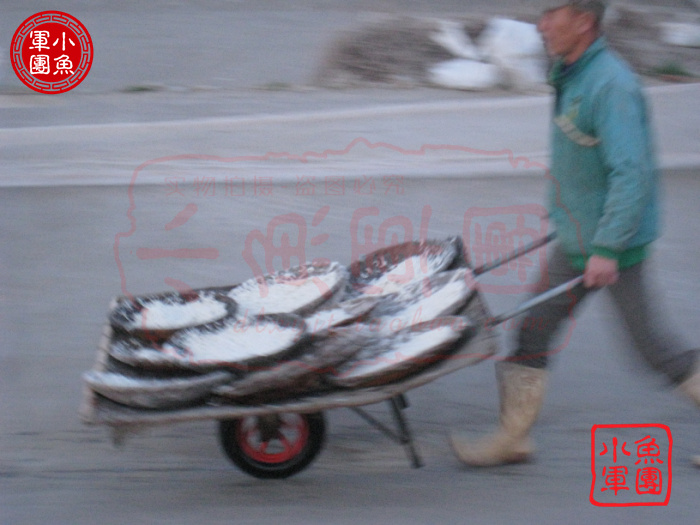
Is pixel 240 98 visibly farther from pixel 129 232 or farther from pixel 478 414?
pixel 478 414

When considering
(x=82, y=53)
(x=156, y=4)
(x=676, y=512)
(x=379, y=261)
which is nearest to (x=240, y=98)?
Result: (x=82, y=53)

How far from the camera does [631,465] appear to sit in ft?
10.2

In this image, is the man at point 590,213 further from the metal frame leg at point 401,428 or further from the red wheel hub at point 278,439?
the red wheel hub at point 278,439

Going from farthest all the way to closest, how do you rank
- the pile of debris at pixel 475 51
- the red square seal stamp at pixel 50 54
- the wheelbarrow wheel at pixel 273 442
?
the pile of debris at pixel 475 51 < the red square seal stamp at pixel 50 54 < the wheelbarrow wheel at pixel 273 442

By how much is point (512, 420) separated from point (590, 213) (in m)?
0.84

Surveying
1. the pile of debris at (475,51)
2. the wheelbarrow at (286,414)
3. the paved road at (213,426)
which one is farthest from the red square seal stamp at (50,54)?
the wheelbarrow at (286,414)

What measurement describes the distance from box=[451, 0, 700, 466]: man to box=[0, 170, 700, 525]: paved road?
0.27m

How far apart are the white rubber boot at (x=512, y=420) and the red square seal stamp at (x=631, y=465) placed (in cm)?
30

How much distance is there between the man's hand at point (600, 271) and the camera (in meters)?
2.65

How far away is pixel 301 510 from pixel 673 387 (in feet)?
4.77

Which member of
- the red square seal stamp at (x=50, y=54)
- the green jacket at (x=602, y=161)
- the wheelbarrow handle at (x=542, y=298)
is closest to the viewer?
the green jacket at (x=602, y=161)

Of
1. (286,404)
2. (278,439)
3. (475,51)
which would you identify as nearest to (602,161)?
(286,404)

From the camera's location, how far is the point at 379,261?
3.31 metres

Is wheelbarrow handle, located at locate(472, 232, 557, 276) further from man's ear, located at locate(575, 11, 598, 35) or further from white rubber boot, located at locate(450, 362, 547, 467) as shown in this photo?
man's ear, located at locate(575, 11, 598, 35)
